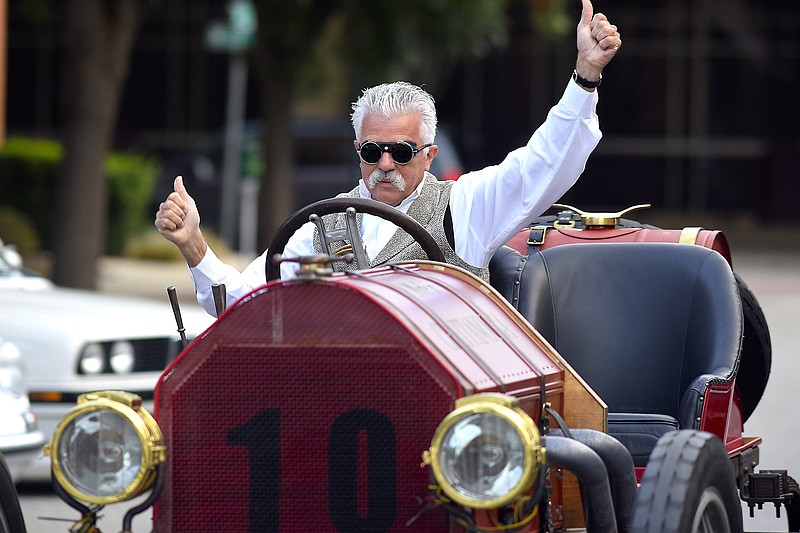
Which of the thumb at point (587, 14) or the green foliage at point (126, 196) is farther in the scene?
the green foliage at point (126, 196)

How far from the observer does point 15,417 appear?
6.80m

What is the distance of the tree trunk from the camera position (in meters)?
14.4

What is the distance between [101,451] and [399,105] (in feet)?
4.91

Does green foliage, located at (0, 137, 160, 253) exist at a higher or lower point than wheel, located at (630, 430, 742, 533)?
lower

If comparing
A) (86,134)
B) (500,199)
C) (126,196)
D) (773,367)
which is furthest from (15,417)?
(126,196)

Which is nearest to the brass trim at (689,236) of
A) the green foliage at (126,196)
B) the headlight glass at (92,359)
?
the headlight glass at (92,359)

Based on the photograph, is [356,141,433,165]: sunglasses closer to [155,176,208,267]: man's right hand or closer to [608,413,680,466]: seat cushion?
[155,176,208,267]: man's right hand

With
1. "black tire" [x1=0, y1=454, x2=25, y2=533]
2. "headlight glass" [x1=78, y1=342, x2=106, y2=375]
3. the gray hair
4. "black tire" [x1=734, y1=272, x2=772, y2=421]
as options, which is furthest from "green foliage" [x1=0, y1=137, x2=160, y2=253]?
"black tire" [x1=0, y1=454, x2=25, y2=533]

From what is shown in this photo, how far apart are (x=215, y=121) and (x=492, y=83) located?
5.57 metres

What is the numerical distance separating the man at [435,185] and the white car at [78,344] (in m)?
3.16

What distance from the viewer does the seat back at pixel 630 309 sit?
5.27 m

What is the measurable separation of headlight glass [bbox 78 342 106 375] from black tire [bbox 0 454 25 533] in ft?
12.7

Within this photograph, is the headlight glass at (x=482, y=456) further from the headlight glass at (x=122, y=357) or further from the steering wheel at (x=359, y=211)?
the headlight glass at (x=122, y=357)

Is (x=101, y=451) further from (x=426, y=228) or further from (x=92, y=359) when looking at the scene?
(x=92, y=359)
